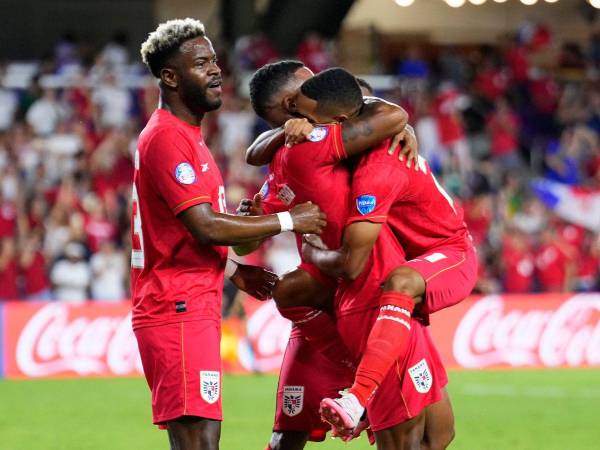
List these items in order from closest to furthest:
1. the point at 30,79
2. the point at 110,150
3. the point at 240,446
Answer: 1. the point at 240,446
2. the point at 110,150
3. the point at 30,79

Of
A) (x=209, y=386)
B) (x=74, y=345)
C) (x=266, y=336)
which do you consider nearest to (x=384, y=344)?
(x=209, y=386)

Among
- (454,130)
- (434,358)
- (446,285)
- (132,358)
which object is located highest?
(446,285)

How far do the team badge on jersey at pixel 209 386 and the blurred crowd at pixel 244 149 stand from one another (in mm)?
10367

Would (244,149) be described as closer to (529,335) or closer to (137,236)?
(529,335)

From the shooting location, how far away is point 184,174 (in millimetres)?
5660

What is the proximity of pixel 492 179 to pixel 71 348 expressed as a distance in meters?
8.11

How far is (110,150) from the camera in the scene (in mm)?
17516

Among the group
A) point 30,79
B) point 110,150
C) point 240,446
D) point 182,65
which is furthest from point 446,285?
point 30,79

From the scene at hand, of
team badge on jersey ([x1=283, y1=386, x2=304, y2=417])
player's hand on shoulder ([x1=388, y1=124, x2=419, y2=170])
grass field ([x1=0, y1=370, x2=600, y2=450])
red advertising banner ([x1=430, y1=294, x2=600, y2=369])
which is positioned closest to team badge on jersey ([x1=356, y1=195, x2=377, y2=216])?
player's hand on shoulder ([x1=388, y1=124, x2=419, y2=170])

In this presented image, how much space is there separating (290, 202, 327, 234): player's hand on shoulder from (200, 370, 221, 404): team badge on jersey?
82 cm

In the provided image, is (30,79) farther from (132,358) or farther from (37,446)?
(37,446)

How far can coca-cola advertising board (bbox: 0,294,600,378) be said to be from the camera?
15.1 metres

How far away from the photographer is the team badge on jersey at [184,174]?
5.65 m

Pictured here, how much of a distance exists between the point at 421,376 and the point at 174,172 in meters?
1.60
